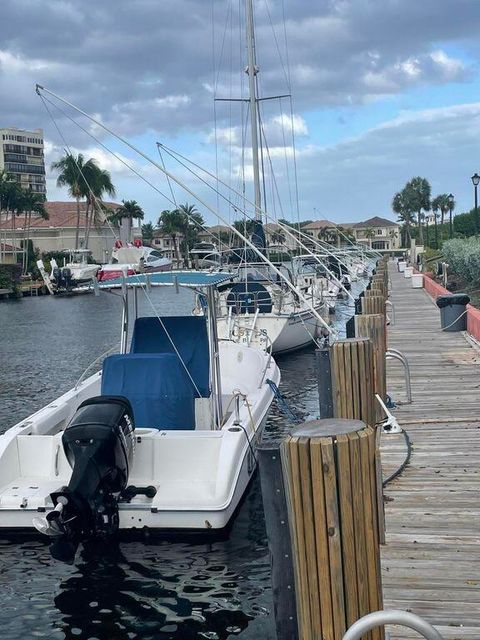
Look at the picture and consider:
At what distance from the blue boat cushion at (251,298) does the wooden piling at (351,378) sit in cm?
1358

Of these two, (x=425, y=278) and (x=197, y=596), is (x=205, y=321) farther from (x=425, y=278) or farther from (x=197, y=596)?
(x=425, y=278)

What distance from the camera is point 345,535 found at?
4.11 meters

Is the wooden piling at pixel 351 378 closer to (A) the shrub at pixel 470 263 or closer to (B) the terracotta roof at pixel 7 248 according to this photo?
(A) the shrub at pixel 470 263

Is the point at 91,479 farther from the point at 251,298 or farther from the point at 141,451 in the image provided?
the point at 251,298

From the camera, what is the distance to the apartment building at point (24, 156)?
5797 inches

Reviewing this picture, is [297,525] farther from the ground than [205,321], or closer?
closer

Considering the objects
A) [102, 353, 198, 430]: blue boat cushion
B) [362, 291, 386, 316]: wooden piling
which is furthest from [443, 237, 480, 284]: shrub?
[102, 353, 198, 430]: blue boat cushion

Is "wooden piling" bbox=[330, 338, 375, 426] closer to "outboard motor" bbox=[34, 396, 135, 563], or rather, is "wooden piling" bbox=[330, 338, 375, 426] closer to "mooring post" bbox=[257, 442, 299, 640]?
"outboard motor" bbox=[34, 396, 135, 563]

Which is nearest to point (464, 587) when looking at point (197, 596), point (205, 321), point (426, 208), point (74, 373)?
point (197, 596)

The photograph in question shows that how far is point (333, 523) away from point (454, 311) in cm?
1545

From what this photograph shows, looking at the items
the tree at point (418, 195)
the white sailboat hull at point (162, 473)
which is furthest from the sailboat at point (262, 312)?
the tree at point (418, 195)

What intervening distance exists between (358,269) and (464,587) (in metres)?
53.1

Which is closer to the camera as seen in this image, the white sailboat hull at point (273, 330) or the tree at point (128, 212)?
the white sailboat hull at point (273, 330)

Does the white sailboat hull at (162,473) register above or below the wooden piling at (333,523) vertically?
below
